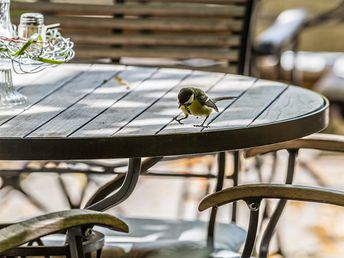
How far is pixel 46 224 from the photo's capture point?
4.97 feet

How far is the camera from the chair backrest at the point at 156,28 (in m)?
3.32

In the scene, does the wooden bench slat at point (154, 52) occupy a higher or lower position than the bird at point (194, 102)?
lower

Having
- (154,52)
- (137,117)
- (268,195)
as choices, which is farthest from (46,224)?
(154,52)

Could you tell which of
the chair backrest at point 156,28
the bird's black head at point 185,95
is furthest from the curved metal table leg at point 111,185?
the chair backrest at point 156,28

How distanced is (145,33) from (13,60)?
1.44m

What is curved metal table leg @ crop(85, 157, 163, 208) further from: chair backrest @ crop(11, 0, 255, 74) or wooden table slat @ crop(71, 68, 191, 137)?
chair backrest @ crop(11, 0, 255, 74)

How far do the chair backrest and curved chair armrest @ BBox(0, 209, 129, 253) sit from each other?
1.78 meters

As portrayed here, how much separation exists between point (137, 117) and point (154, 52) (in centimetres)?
140

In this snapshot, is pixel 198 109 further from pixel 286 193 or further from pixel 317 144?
pixel 317 144

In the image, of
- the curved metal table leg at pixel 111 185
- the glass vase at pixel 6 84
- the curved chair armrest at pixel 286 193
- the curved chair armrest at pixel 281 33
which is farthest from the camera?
the curved chair armrest at pixel 281 33

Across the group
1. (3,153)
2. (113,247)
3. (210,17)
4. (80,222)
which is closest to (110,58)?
(210,17)

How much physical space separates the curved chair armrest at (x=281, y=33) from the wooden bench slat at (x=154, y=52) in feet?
1.91

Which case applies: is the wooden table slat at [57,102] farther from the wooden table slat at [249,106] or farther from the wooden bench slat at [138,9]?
the wooden bench slat at [138,9]

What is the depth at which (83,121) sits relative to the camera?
1.94 meters
